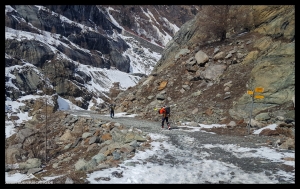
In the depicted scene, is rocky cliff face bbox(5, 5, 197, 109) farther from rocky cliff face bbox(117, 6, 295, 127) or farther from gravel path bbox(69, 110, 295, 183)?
gravel path bbox(69, 110, 295, 183)

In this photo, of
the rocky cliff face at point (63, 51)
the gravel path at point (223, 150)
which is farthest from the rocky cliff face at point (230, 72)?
the rocky cliff face at point (63, 51)

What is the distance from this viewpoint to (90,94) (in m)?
54.1

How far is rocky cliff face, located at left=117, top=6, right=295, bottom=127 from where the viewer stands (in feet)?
51.9

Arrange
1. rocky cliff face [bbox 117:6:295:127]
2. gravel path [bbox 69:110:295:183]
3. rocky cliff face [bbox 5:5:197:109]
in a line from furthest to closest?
rocky cliff face [bbox 5:5:197:109]
rocky cliff face [bbox 117:6:295:127]
gravel path [bbox 69:110:295:183]

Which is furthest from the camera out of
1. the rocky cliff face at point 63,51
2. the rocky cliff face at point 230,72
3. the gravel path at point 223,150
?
the rocky cliff face at point 63,51

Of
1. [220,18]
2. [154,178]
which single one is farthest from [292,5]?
[154,178]

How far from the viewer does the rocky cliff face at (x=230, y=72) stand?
15805mm

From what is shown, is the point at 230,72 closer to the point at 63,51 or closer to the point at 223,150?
the point at 223,150

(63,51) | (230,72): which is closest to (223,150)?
(230,72)

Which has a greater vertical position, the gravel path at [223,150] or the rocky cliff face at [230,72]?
the rocky cliff face at [230,72]

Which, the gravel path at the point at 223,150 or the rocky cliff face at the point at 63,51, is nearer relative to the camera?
the gravel path at the point at 223,150

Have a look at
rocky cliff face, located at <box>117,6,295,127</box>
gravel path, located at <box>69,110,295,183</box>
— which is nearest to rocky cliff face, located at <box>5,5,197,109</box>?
rocky cliff face, located at <box>117,6,295,127</box>

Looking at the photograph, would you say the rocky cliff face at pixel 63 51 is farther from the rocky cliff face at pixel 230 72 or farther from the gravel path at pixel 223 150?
the gravel path at pixel 223 150

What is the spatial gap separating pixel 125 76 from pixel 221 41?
5041 centimetres
